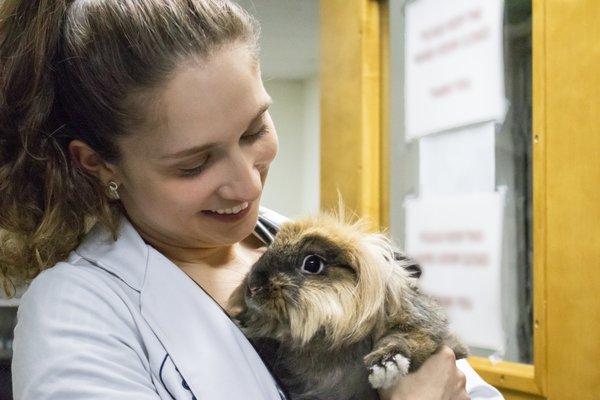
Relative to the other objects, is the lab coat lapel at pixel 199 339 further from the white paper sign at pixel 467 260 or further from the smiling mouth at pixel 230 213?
the white paper sign at pixel 467 260

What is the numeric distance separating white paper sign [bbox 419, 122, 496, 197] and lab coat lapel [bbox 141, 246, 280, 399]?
111 cm

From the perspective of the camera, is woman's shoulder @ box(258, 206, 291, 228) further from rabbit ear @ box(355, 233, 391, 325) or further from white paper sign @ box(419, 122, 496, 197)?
white paper sign @ box(419, 122, 496, 197)

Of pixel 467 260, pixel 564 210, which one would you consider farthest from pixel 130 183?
pixel 467 260

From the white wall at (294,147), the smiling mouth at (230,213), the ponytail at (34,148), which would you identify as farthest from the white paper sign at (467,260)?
the white wall at (294,147)

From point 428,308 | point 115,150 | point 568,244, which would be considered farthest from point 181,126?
point 568,244

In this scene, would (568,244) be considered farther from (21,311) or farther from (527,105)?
(21,311)

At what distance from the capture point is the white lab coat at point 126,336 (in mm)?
1123

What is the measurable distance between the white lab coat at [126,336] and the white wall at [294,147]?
14.4 feet

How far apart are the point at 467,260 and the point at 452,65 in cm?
62

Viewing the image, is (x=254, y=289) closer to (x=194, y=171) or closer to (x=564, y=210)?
(x=194, y=171)

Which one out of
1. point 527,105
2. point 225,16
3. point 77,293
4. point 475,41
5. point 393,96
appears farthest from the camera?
point 393,96

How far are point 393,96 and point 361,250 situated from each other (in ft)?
4.13

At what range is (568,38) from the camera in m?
1.76

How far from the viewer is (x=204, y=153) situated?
1270mm
